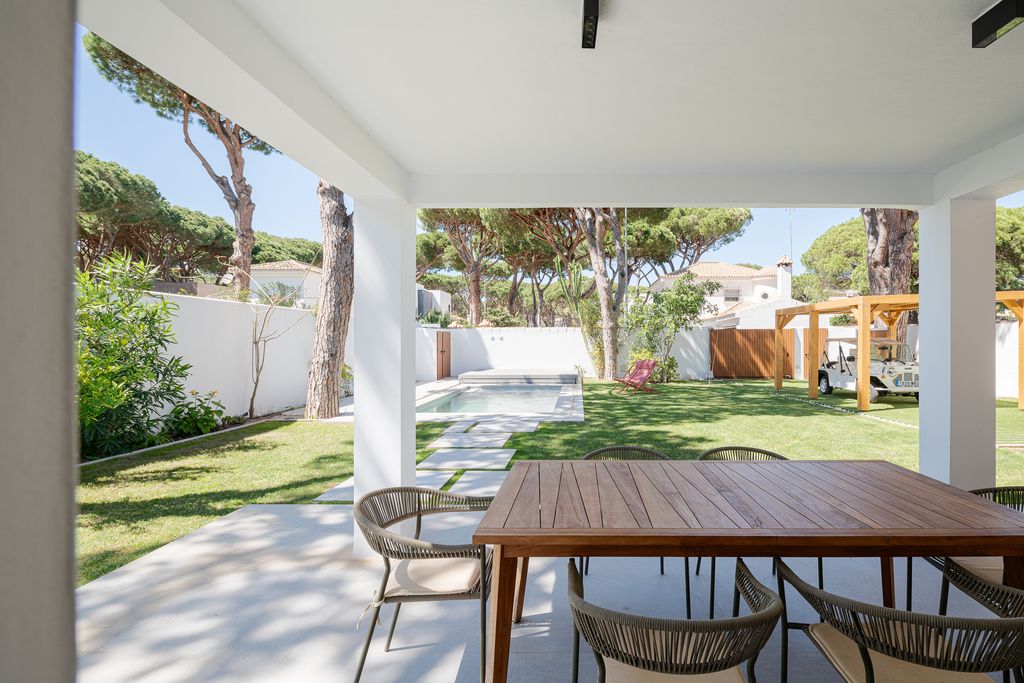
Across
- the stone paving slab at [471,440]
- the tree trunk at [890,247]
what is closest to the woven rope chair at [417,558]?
the stone paving slab at [471,440]

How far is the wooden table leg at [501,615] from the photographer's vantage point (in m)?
2.08

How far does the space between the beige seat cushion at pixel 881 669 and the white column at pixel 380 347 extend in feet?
8.82

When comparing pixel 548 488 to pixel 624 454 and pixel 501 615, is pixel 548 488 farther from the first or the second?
pixel 624 454

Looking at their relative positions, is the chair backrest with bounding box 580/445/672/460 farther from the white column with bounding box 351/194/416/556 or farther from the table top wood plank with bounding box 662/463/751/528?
the white column with bounding box 351/194/416/556

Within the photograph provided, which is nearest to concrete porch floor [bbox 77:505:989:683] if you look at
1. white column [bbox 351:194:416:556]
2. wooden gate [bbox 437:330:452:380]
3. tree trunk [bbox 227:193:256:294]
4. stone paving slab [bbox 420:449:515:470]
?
white column [bbox 351:194:416:556]

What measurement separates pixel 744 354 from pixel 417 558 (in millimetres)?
16971

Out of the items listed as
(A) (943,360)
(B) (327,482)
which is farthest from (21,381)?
(B) (327,482)

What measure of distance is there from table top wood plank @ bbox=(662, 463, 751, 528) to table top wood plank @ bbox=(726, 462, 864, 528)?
0.21m

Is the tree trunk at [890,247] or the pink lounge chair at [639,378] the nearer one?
the tree trunk at [890,247]

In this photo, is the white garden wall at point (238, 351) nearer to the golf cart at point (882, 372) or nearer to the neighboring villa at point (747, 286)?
the golf cart at point (882, 372)

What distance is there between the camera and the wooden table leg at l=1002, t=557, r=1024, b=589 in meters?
2.31

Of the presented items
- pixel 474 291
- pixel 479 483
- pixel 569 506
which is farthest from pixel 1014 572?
pixel 474 291

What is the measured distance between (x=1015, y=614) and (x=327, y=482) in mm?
5245

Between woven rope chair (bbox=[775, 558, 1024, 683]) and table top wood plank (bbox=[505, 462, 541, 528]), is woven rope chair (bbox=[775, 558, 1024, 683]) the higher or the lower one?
the lower one
